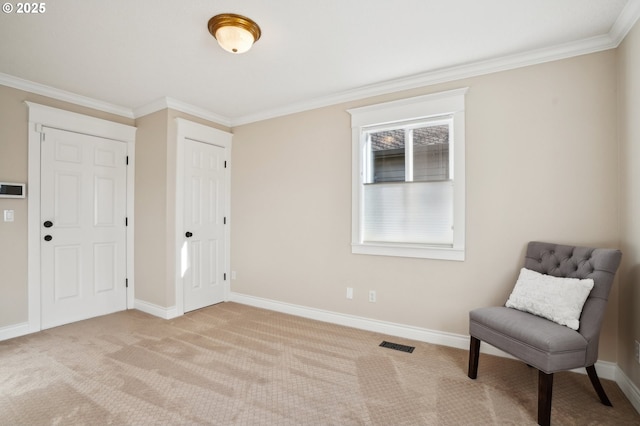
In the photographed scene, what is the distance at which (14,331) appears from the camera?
3.11 meters

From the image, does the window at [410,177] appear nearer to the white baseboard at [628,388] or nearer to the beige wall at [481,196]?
the beige wall at [481,196]

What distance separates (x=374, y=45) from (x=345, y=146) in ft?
3.83

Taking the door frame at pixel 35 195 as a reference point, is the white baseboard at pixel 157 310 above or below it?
below

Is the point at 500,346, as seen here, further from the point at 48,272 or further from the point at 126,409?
the point at 48,272

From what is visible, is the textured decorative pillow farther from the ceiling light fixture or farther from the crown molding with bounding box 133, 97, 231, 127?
the crown molding with bounding box 133, 97, 231, 127

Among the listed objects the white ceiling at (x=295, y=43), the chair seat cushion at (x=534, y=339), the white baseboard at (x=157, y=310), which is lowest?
the white baseboard at (x=157, y=310)

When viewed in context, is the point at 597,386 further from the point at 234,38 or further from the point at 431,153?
the point at 234,38

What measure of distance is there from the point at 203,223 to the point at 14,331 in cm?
208

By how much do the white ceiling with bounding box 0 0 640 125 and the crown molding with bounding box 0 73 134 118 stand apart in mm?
14

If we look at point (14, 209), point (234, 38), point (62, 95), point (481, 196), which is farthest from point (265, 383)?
point (62, 95)

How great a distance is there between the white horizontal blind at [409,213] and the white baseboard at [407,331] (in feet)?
2.81

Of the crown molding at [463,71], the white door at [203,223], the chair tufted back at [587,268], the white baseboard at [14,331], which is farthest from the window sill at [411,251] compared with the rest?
the white baseboard at [14,331]

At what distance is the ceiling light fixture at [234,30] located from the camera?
7.02 ft

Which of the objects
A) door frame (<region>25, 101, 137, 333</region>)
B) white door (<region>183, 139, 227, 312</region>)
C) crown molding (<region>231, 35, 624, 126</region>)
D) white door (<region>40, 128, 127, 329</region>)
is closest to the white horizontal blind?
crown molding (<region>231, 35, 624, 126</region>)
